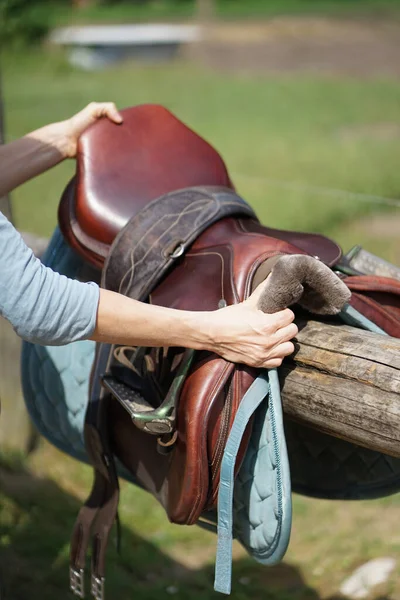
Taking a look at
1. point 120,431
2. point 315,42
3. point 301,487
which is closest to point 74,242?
point 120,431

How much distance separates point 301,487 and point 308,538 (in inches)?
38.7

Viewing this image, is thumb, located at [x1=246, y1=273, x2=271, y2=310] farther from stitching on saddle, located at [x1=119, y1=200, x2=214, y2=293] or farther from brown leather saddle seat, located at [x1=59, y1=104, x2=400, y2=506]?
stitching on saddle, located at [x1=119, y1=200, x2=214, y2=293]

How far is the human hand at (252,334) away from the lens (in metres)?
1.25

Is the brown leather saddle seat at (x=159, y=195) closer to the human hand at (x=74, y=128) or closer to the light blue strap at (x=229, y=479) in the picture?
the human hand at (x=74, y=128)

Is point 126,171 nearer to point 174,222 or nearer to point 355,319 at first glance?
point 174,222

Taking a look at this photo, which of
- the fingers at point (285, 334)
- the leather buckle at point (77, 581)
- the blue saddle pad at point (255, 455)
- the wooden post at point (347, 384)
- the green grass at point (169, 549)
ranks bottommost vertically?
the green grass at point (169, 549)

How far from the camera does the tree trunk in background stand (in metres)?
2.91

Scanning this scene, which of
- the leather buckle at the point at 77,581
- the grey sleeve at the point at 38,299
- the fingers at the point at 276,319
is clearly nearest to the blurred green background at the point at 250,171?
the leather buckle at the point at 77,581

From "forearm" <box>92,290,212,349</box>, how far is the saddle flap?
382mm

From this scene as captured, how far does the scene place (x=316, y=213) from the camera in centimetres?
544

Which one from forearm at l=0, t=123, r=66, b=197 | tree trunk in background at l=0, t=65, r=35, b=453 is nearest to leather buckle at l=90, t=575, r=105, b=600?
forearm at l=0, t=123, r=66, b=197

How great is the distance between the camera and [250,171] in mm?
7035

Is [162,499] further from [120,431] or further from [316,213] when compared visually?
[316,213]

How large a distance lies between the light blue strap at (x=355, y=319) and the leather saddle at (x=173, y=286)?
5 centimetres
